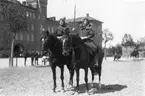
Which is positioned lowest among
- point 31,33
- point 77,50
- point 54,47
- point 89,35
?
point 77,50

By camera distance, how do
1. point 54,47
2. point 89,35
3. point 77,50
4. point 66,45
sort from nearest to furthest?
point 66,45 → point 77,50 → point 54,47 → point 89,35

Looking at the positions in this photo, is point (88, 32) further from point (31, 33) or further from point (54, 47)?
point (31, 33)

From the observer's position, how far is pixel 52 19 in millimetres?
85625

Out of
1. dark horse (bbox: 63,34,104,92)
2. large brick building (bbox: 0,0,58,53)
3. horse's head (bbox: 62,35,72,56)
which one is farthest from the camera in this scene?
large brick building (bbox: 0,0,58,53)

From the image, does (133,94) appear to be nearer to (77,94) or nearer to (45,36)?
(77,94)

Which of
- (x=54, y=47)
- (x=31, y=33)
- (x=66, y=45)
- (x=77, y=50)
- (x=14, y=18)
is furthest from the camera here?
(x=31, y=33)

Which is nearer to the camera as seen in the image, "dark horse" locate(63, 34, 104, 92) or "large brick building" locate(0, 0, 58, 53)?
"dark horse" locate(63, 34, 104, 92)

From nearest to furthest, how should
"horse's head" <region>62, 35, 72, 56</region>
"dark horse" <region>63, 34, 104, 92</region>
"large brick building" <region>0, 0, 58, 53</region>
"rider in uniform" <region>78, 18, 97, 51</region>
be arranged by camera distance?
1. "horse's head" <region>62, 35, 72, 56</region>
2. "dark horse" <region>63, 34, 104, 92</region>
3. "rider in uniform" <region>78, 18, 97, 51</region>
4. "large brick building" <region>0, 0, 58, 53</region>

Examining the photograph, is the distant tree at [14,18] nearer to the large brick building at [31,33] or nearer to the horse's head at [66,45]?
the horse's head at [66,45]

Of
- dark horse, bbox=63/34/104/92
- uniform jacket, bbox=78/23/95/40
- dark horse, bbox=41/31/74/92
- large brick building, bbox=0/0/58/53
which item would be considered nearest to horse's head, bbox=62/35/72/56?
dark horse, bbox=63/34/104/92

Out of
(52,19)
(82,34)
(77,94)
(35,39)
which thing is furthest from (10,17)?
(52,19)

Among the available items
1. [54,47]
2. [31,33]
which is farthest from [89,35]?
[31,33]

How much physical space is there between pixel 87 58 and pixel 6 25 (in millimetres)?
15343

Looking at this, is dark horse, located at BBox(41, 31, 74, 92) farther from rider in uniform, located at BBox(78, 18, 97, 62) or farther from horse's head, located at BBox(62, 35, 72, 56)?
rider in uniform, located at BBox(78, 18, 97, 62)
